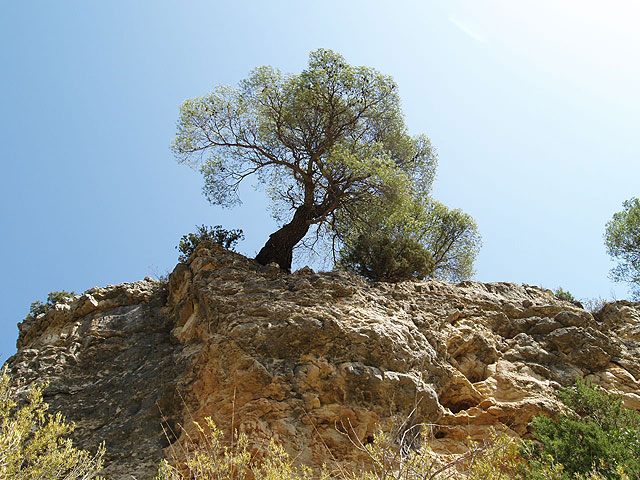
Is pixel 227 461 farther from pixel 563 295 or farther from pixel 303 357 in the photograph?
pixel 563 295

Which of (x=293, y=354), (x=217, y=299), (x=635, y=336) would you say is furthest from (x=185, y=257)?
(x=635, y=336)

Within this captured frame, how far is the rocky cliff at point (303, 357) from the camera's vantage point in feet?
27.9

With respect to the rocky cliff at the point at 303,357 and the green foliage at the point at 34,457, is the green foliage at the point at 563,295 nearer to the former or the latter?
the rocky cliff at the point at 303,357

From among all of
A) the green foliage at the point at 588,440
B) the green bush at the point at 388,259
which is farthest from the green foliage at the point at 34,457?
the green bush at the point at 388,259

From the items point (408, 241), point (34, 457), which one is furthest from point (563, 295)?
point (34, 457)

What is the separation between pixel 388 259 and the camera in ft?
44.2

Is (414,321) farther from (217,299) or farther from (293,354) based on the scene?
(217,299)

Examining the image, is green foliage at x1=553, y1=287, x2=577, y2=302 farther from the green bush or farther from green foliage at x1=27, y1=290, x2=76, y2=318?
green foliage at x1=27, y1=290, x2=76, y2=318

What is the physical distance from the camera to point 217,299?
33.8 ft

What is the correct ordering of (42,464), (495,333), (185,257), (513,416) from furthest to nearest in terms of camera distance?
(185,257) < (495,333) < (513,416) < (42,464)

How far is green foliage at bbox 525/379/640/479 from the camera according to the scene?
6844 mm

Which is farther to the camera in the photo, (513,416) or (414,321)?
(414,321)

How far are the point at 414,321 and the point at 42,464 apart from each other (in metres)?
7.45

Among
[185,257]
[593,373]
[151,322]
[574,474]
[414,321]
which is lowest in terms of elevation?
[574,474]
